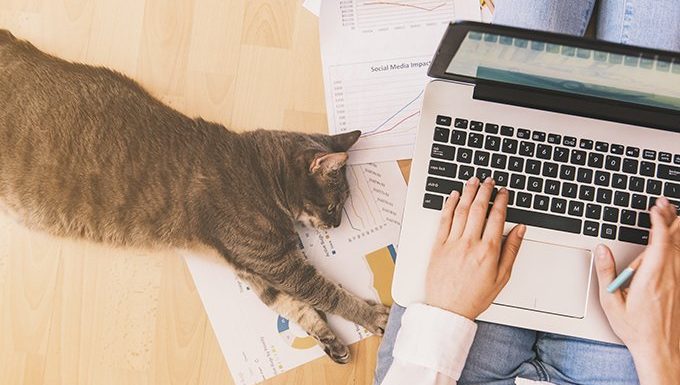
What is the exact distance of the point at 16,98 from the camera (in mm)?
922

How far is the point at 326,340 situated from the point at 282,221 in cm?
21

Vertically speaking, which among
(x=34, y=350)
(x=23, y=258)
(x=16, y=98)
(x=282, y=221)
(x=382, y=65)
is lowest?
(x=34, y=350)

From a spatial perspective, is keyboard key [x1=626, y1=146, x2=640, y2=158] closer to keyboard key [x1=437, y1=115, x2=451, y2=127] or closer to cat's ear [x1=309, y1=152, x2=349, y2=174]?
keyboard key [x1=437, y1=115, x2=451, y2=127]

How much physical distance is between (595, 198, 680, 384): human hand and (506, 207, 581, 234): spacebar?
44 mm

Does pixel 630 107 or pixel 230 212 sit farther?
Answer: pixel 230 212

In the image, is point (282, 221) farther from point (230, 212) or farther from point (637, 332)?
point (637, 332)

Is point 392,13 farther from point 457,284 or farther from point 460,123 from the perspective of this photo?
point 457,284

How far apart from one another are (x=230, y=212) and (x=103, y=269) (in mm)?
240

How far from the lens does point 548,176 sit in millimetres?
766

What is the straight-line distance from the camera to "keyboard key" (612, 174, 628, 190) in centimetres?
76

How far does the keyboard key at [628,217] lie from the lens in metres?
0.76

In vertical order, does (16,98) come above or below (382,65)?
below

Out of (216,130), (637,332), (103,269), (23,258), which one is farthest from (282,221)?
(637,332)

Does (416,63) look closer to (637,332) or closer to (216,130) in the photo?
(216,130)
